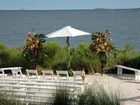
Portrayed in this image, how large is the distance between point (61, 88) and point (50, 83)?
2.16 m

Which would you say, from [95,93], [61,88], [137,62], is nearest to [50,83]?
[61,88]

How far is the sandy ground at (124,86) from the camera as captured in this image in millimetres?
12797

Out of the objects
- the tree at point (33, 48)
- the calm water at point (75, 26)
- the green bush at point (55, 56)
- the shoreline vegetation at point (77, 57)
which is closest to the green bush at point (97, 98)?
the shoreline vegetation at point (77, 57)

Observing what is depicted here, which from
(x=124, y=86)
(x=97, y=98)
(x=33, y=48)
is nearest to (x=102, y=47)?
(x=33, y=48)

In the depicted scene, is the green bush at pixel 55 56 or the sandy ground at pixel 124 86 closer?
the sandy ground at pixel 124 86

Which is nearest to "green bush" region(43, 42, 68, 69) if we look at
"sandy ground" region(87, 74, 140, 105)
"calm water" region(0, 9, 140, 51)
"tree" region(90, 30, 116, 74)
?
"tree" region(90, 30, 116, 74)

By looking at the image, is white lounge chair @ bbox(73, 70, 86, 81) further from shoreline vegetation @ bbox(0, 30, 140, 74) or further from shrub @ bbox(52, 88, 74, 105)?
shrub @ bbox(52, 88, 74, 105)

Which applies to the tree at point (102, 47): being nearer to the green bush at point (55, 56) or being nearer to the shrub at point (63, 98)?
the green bush at point (55, 56)

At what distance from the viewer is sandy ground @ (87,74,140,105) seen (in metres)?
12.8

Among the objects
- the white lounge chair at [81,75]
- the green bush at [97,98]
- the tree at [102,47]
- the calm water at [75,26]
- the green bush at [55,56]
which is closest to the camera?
the green bush at [97,98]

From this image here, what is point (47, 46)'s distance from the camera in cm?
1944

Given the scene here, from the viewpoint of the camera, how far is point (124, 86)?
15.4m

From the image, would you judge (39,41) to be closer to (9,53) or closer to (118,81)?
(9,53)

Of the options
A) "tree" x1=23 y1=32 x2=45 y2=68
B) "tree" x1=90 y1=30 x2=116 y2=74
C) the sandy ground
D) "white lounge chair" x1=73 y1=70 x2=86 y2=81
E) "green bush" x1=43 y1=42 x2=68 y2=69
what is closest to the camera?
the sandy ground
